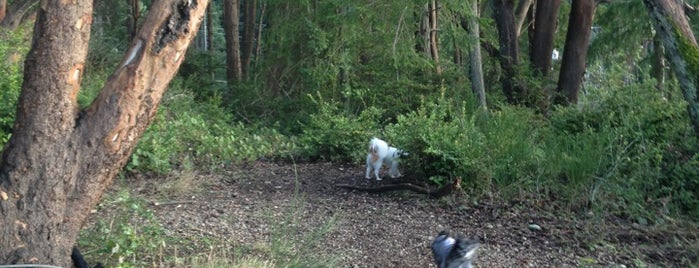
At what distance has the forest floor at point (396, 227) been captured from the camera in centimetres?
727

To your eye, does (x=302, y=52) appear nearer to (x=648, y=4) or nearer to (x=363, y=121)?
(x=363, y=121)

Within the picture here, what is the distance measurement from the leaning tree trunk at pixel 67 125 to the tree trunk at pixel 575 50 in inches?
534

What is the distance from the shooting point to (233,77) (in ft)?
74.6

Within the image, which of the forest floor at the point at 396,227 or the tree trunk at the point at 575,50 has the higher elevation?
the tree trunk at the point at 575,50

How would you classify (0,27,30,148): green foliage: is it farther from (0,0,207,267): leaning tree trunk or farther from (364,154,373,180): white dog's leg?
(364,154,373,180): white dog's leg

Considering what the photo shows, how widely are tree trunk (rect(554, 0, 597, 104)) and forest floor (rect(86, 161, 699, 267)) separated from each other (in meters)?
10.1

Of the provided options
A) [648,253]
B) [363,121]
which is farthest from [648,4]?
[363,121]

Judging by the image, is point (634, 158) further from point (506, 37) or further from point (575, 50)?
point (506, 37)

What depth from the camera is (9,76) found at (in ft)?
32.1

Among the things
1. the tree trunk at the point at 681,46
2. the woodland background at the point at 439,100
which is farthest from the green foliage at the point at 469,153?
the tree trunk at the point at 681,46

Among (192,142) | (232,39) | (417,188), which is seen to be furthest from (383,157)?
(232,39)

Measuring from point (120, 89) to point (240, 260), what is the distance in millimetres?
1547

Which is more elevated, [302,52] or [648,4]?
[648,4]

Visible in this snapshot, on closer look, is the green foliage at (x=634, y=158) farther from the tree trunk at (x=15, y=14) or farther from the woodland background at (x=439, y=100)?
the tree trunk at (x=15, y=14)
